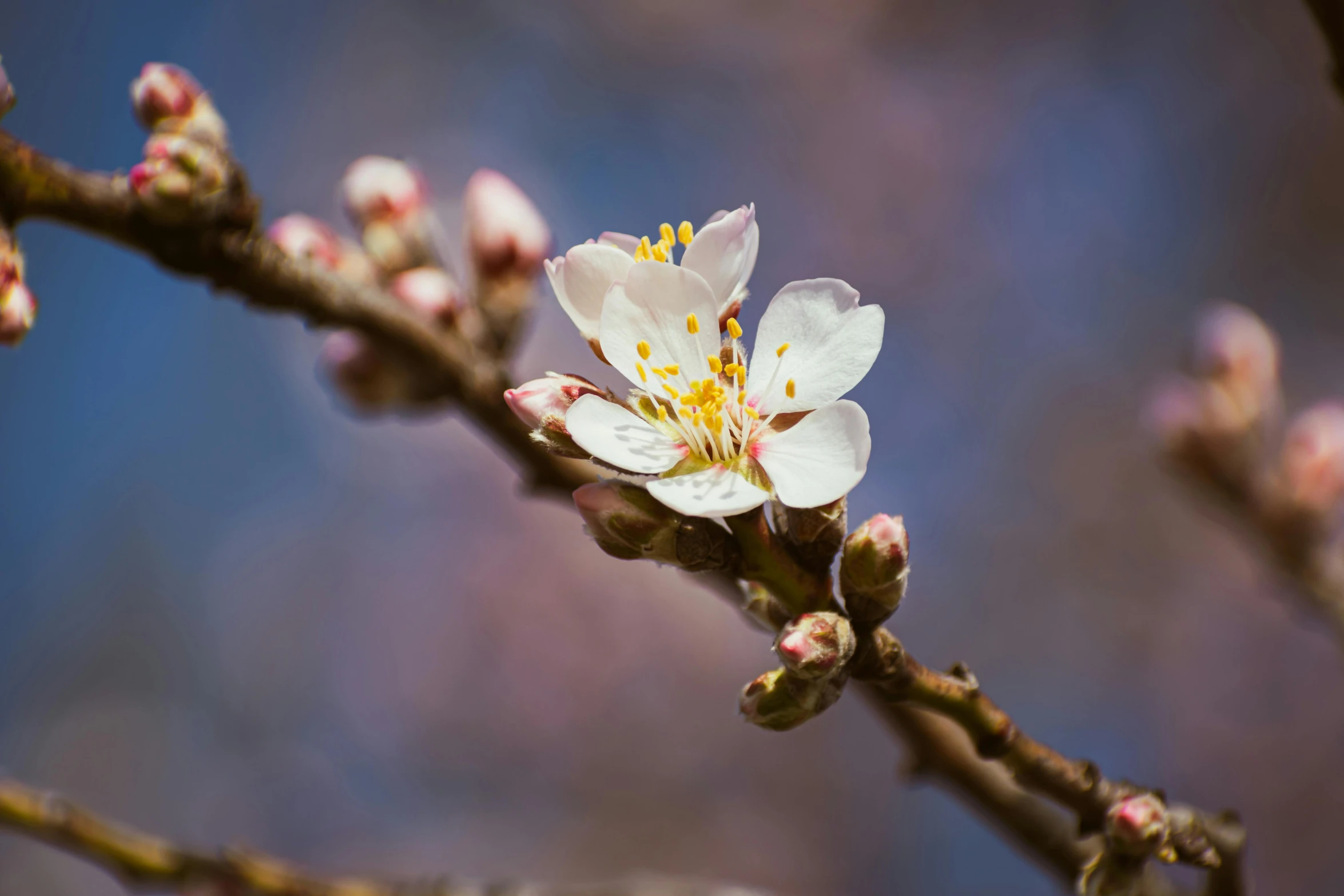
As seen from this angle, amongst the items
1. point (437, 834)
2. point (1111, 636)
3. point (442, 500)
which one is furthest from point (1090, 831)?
point (442, 500)

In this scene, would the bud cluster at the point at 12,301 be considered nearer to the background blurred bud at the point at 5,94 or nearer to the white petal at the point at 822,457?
the background blurred bud at the point at 5,94

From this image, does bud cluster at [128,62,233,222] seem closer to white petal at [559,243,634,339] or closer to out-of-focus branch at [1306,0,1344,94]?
white petal at [559,243,634,339]

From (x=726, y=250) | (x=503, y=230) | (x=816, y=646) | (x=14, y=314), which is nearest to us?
(x=816, y=646)

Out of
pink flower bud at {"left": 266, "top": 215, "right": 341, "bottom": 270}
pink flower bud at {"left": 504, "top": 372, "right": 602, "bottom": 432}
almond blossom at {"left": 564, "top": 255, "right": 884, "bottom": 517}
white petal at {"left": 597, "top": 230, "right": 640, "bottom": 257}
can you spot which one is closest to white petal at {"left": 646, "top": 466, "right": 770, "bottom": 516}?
almond blossom at {"left": 564, "top": 255, "right": 884, "bottom": 517}

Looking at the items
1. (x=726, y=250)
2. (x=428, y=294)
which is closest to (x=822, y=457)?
(x=726, y=250)

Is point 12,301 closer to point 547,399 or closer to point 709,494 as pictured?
point 547,399
